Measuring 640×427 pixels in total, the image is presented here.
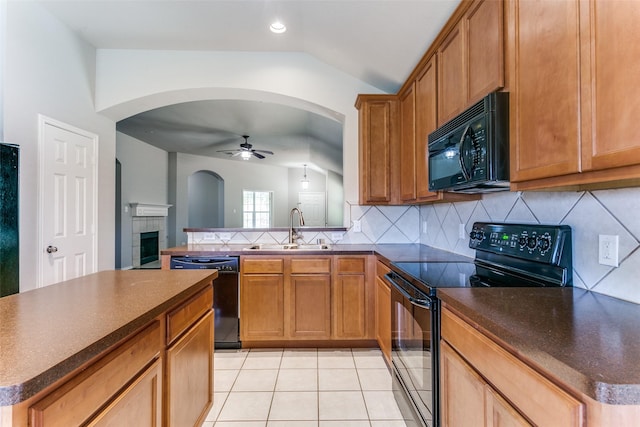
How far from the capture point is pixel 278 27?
2.67 metres

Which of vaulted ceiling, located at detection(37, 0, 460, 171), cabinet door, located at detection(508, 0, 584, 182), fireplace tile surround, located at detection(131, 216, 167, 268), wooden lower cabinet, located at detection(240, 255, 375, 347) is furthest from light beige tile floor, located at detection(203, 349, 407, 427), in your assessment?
fireplace tile surround, located at detection(131, 216, 167, 268)

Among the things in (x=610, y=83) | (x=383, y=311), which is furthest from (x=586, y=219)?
(x=383, y=311)

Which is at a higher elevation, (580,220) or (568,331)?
(580,220)

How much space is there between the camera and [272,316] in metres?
2.69

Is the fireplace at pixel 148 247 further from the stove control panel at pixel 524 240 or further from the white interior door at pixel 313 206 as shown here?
the stove control panel at pixel 524 240

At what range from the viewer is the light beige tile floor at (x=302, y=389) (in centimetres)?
181

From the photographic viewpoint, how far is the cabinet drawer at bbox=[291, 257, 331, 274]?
2689 mm

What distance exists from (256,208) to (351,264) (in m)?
7.24

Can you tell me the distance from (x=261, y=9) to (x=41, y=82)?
195 cm

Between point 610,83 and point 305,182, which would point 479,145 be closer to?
point 610,83

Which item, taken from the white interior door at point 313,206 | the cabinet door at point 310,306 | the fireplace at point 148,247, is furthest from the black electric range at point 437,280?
the white interior door at point 313,206

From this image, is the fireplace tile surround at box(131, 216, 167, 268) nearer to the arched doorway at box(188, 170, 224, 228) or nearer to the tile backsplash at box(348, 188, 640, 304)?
the arched doorway at box(188, 170, 224, 228)

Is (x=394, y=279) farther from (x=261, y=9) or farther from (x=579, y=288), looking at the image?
(x=261, y=9)

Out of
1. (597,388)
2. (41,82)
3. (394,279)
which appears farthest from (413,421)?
(41,82)
